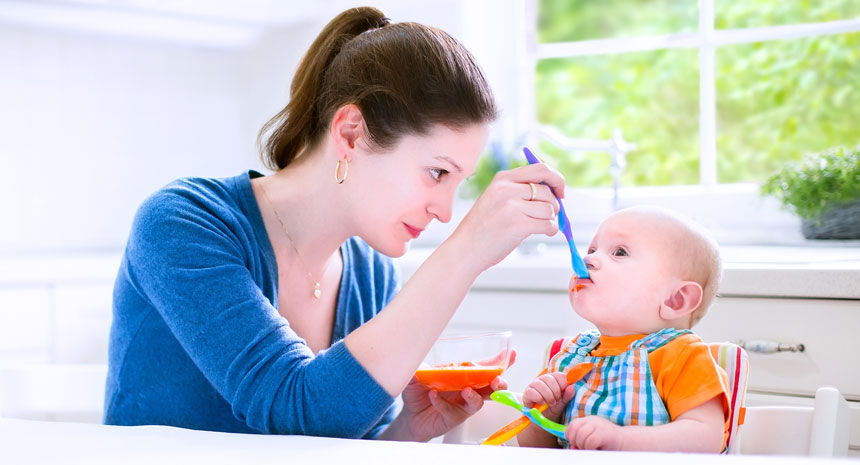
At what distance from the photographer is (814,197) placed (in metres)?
2.05

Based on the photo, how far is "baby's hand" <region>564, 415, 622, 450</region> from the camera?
1.01 metres

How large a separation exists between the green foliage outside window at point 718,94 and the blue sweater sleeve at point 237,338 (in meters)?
2.07

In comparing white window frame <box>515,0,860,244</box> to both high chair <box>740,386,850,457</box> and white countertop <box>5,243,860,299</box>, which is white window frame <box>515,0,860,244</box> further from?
high chair <box>740,386,850,457</box>

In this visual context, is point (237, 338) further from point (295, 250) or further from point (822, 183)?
point (822, 183)

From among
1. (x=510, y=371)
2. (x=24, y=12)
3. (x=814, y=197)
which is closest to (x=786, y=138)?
(x=814, y=197)

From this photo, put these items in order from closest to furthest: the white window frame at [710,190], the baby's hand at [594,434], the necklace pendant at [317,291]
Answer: the baby's hand at [594,434] < the necklace pendant at [317,291] < the white window frame at [710,190]

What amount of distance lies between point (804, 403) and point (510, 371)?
660 mm

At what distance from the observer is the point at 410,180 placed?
1297 mm

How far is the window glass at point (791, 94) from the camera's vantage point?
2637 millimetres

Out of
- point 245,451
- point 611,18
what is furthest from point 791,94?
point 611,18

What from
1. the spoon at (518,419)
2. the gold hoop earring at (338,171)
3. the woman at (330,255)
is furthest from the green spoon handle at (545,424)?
the gold hoop earring at (338,171)

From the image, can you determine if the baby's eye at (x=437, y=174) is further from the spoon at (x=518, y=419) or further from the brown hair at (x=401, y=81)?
the spoon at (x=518, y=419)

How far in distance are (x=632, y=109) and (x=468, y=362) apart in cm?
333

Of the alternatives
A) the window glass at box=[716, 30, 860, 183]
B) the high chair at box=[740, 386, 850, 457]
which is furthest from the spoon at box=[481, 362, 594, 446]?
the window glass at box=[716, 30, 860, 183]
